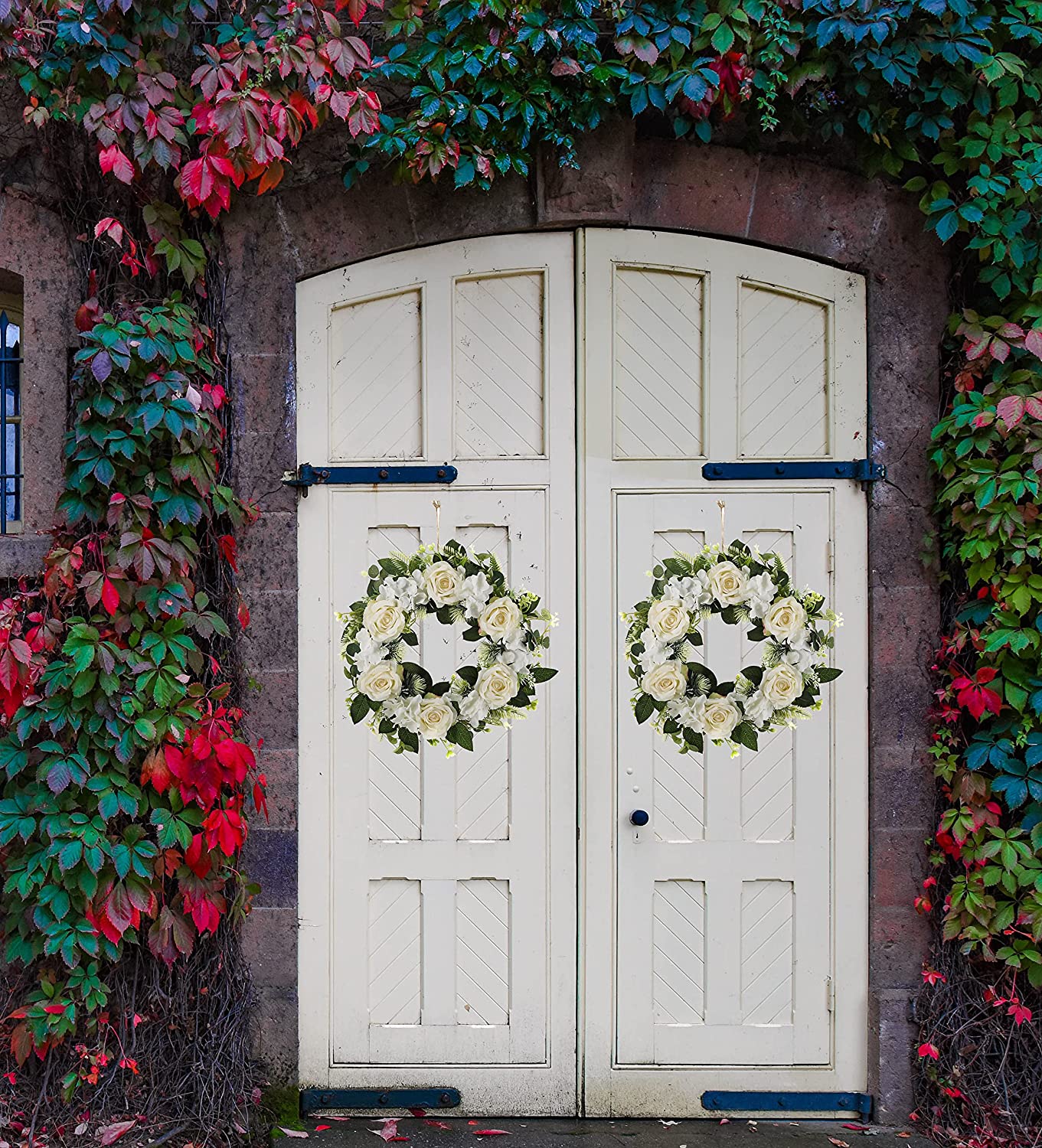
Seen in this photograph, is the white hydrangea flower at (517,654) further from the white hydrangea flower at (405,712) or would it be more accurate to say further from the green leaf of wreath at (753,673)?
the green leaf of wreath at (753,673)

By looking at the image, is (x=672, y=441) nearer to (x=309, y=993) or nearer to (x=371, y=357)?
(x=371, y=357)

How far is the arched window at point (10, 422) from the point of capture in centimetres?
333

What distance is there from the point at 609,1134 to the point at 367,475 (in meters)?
2.25

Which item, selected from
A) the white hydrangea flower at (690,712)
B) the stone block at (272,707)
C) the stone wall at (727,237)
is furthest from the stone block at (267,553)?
the white hydrangea flower at (690,712)

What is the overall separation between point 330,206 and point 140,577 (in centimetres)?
133

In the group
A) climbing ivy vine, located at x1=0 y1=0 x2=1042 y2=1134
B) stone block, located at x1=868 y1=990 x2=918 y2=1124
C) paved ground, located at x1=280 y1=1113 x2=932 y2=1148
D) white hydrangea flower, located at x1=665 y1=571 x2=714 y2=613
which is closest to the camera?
climbing ivy vine, located at x1=0 y1=0 x2=1042 y2=1134

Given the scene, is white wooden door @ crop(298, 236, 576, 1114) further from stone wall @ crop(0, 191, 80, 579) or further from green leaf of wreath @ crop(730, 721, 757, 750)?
stone wall @ crop(0, 191, 80, 579)

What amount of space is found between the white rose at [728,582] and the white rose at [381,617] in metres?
1.04

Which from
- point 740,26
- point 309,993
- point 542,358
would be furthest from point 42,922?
point 740,26

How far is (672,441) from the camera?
3238mm

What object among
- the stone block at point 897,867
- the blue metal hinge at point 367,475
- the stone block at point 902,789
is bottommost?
the stone block at point 897,867

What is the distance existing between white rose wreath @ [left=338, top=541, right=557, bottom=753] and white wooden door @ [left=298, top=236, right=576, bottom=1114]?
0.05m

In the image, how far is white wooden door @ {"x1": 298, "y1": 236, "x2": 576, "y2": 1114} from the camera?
3.19 m

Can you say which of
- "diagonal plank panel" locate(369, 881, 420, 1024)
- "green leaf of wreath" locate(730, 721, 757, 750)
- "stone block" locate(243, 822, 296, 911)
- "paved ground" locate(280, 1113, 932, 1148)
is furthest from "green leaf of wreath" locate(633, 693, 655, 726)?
"paved ground" locate(280, 1113, 932, 1148)
